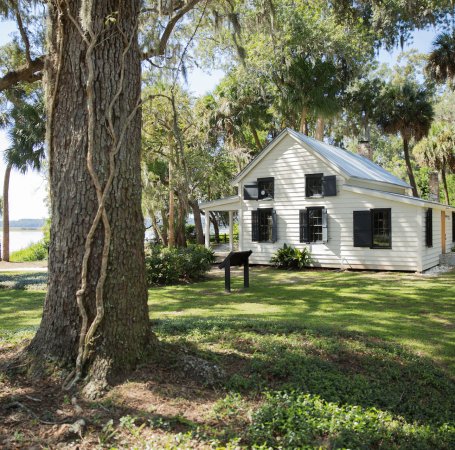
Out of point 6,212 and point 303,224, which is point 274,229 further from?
point 6,212

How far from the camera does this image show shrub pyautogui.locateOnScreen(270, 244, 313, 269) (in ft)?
46.3

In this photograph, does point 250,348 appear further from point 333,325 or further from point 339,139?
point 339,139

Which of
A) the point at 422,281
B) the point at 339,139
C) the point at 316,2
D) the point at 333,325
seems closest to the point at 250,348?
the point at 333,325

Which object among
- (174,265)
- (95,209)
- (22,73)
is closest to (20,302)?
(174,265)

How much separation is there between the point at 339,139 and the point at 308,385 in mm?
28488

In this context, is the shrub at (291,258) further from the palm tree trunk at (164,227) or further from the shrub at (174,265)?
the palm tree trunk at (164,227)

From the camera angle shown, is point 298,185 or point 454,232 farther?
point 454,232

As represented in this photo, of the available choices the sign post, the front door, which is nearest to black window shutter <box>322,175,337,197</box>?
the sign post

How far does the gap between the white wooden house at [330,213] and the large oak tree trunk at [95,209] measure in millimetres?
11022

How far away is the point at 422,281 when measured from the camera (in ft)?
35.6

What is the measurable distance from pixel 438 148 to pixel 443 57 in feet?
17.9

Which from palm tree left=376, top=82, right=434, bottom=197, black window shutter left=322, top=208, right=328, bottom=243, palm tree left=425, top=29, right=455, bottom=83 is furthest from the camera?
palm tree left=376, top=82, right=434, bottom=197

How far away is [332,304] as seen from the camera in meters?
7.95

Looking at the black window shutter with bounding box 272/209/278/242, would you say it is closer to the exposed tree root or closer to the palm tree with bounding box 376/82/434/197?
the palm tree with bounding box 376/82/434/197
